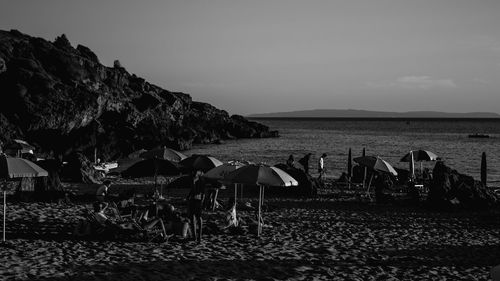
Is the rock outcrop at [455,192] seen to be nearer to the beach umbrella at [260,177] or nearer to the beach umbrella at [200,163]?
the beach umbrella at [200,163]

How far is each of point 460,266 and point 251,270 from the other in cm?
491

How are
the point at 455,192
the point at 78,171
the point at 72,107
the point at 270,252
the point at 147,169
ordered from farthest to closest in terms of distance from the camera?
the point at 72,107 < the point at 78,171 < the point at 147,169 < the point at 455,192 < the point at 270,252

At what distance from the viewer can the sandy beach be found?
9758 mm

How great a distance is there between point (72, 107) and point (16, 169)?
43.1 metres

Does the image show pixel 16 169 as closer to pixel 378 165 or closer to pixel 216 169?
pixel 216 169

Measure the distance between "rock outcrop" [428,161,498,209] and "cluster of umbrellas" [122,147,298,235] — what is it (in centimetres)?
728

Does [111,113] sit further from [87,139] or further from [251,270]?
[251,270]

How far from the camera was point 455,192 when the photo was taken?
20781mm

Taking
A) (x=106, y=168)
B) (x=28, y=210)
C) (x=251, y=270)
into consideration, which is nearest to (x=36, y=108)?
(x=106, y=168)

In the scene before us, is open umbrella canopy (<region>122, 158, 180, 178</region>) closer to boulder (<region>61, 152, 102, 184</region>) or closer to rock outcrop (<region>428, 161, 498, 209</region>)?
boulder (<region>61, 152, 102, 184</region>)

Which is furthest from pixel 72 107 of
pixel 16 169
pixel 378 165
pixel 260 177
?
pixel 260 177

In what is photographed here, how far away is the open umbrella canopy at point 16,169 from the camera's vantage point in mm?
10562

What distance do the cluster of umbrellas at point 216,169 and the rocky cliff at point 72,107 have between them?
26930 millimetres

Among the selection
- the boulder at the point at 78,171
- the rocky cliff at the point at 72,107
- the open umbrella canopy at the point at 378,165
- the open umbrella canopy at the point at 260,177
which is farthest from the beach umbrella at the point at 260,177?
the rocky cliff at the point at 72,107
